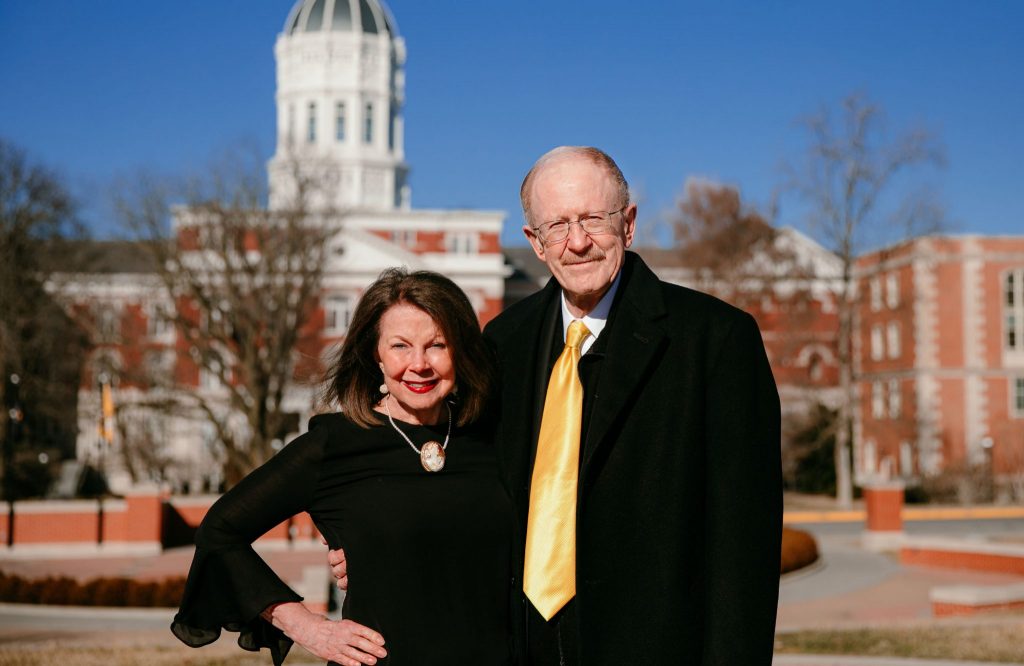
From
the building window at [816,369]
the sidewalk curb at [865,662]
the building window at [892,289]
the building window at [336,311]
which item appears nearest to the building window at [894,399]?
the building window at [892,289]

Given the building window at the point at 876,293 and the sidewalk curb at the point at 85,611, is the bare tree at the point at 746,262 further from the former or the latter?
the sidewalk curb at the point at 85,611

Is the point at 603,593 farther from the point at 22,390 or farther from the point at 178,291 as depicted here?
the point at 22,390

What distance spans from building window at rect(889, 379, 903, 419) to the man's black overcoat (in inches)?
1823

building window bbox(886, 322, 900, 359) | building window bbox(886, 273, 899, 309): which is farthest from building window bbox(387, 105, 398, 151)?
building window bbox(886, 322, 900, 359)

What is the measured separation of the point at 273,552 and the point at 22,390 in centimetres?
1999

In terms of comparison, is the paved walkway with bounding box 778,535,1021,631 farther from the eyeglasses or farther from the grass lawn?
the eyeglasses

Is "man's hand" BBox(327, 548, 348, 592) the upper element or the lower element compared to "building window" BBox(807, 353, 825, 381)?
lower

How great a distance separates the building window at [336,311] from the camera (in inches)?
1993

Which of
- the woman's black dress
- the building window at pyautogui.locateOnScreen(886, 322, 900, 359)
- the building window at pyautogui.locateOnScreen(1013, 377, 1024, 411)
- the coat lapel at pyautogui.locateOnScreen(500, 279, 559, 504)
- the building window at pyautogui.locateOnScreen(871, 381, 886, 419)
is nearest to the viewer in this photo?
the woman's black dress

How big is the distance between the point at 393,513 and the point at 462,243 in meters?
54.5

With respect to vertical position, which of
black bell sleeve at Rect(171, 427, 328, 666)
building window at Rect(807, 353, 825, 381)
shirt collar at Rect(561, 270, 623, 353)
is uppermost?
building window at Rect(807, 353, 825, 381)

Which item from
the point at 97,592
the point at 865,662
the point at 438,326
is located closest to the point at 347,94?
the point at 97,592

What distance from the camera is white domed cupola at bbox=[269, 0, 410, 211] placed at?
70.4 m

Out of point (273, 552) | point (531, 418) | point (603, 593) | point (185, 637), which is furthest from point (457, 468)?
point (273, 552)
